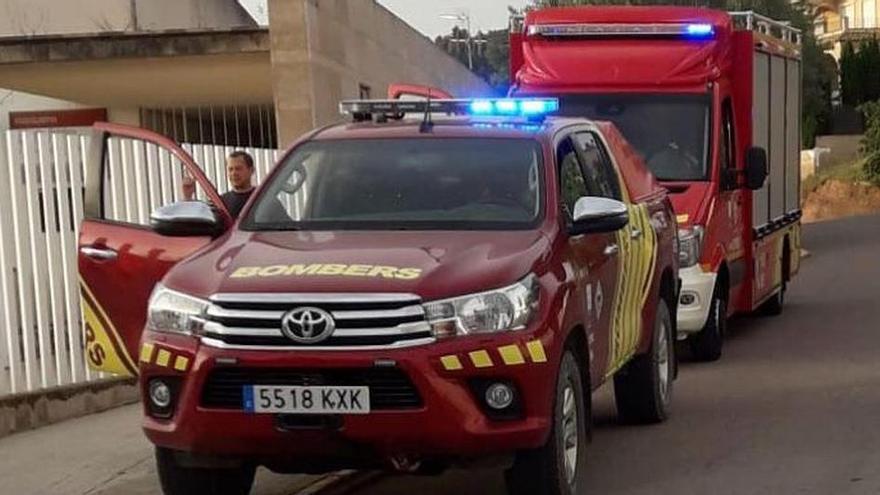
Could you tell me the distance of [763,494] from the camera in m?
7.23

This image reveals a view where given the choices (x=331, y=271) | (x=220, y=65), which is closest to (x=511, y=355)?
(x=331, y=271)

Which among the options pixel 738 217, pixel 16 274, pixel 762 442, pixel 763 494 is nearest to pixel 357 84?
pixel 738 217

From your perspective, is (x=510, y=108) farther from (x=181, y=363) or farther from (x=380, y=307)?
(x=181, y=363)

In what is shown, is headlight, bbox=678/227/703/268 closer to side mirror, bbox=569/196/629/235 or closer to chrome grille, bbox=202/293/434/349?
side mirror, bbox=569/196/629/235

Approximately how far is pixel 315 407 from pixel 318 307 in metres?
0.41

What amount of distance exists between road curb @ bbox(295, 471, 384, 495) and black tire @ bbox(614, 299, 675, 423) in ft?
6.36

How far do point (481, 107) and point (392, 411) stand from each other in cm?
272

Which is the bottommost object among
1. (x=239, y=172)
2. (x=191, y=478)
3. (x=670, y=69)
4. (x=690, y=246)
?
(x=191, y=478)

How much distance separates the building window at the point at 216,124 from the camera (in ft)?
70.5

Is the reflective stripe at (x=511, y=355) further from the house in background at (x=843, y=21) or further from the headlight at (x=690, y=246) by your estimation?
the house in background at (x=843, y=21)

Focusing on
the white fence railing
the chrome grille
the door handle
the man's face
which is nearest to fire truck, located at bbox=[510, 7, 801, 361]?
the man's face

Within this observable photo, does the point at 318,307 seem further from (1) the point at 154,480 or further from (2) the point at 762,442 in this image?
(2) the point at 762,442

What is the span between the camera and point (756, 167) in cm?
1255

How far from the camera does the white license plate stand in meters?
5.95
